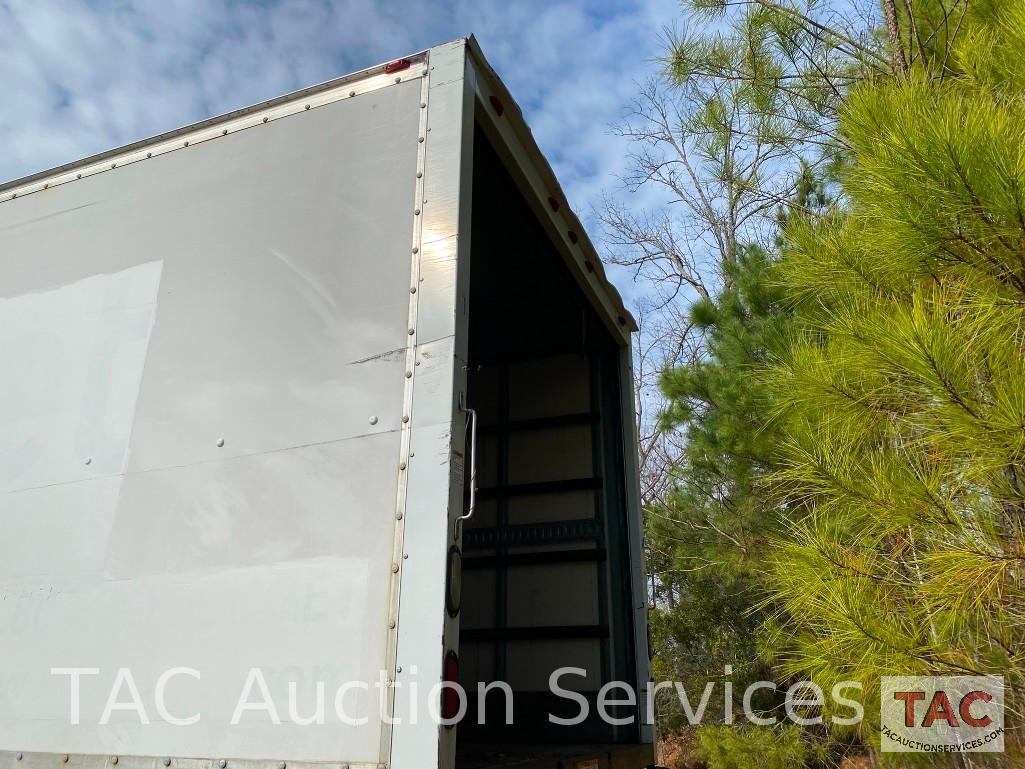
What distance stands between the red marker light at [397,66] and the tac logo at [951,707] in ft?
7.49

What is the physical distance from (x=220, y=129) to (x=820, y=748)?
17.3 ft

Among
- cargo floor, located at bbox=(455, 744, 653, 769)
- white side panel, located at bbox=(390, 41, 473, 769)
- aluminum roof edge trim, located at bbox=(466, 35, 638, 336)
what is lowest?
cargo floor, located at bbox=(455, 744, 653, 769)

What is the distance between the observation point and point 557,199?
9.74ft

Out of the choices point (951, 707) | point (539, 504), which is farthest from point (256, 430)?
point (951, 707)

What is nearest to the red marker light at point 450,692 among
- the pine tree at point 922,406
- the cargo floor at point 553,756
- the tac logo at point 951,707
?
the cargo floor at point 553,756

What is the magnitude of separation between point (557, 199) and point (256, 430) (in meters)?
1.53

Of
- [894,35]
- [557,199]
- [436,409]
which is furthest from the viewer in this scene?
[894,35]

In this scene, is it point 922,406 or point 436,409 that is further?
point 922,406

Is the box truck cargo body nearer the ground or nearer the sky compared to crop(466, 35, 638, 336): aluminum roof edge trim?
nearer the ground

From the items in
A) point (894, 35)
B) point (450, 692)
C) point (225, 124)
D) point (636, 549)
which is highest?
point (894, 35)

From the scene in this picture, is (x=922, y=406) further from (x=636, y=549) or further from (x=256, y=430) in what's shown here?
(x=256, y=430)

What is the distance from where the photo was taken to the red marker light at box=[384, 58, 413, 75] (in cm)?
224

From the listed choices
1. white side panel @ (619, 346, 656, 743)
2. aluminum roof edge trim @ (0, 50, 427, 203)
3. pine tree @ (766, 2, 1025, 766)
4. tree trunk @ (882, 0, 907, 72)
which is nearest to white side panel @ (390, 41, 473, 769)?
Result: aluminum roof edge trim @ (0, 50, 427, 203)

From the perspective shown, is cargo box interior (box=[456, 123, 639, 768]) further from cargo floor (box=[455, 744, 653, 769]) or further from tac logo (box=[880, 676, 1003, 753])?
tac logo (box=[880, 676, 1003, 753])
